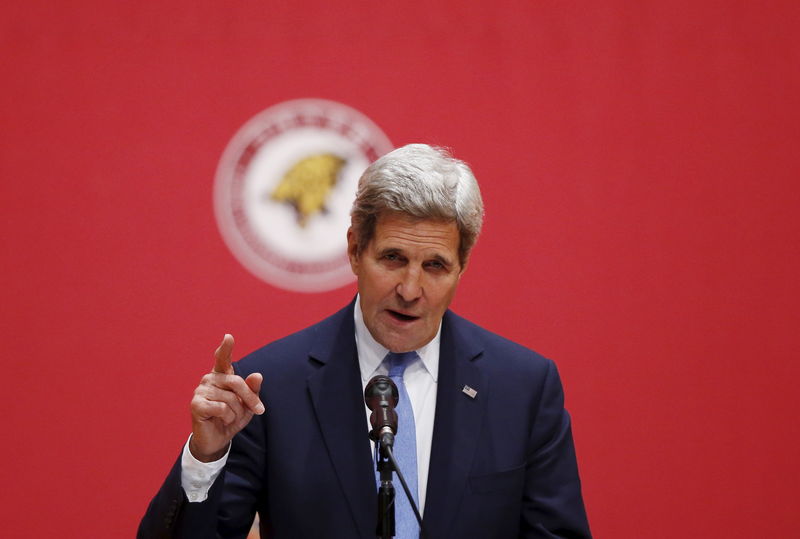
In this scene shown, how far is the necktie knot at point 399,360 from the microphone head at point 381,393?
0.49 meters

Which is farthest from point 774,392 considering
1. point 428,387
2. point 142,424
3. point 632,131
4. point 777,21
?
point 142,424

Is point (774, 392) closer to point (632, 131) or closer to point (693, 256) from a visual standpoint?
point (693, 256)

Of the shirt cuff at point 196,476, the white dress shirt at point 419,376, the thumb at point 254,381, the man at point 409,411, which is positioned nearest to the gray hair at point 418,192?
the man at point 409,411

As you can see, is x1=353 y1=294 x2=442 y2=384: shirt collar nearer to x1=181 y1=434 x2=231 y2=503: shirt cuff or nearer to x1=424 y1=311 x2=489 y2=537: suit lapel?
x1=424 y1=311 x2=489 y2=537: suit lapel

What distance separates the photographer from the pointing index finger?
170cm

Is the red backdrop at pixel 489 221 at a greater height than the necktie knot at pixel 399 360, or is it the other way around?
the red backdrop at pixel 489 221

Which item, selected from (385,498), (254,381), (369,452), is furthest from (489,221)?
(385,498)

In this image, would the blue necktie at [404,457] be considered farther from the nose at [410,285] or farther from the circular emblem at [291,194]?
the circular emblem at [291,194]

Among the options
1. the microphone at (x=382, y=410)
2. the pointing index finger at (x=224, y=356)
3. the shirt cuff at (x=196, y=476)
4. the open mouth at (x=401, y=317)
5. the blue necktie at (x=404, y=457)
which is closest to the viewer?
the microphone at (x=382, y=410)

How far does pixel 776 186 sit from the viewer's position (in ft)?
10.4

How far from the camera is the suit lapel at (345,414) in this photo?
1.97m

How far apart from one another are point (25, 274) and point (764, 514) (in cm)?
257

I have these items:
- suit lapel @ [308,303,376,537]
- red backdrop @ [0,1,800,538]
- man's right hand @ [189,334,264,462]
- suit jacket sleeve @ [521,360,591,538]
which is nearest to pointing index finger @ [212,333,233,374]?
man's right hand @ [189,334,264,462]

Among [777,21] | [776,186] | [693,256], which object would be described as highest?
[777,21]
